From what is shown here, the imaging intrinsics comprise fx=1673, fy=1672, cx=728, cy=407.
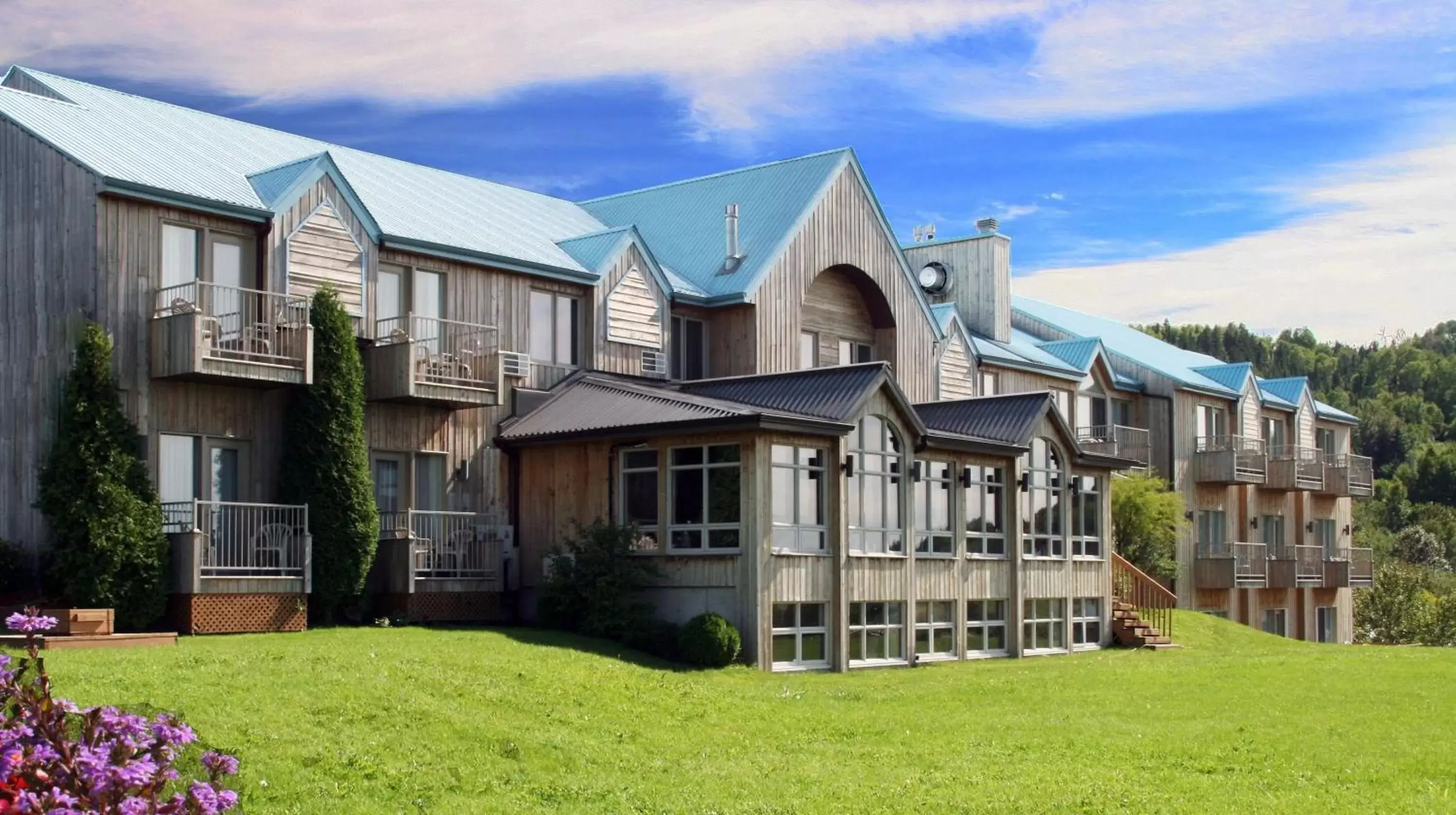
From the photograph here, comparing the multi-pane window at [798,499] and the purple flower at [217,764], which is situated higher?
the multi-pane window at [798,499]

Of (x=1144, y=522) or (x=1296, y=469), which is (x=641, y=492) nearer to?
(x=1144, y=522)

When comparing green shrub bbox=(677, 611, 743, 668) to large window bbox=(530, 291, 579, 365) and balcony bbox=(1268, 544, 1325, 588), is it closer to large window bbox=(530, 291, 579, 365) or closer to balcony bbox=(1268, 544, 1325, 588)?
large window bbox=(530, 291, 579, 365)

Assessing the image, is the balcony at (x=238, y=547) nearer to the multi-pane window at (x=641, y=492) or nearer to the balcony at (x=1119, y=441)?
the multi-pane window at (x=641, y=492)

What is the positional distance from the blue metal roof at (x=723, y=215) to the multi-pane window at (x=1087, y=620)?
34.1 ft

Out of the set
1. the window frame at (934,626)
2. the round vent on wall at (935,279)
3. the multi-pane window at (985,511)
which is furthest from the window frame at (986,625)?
the round vent on wall at (935,279)

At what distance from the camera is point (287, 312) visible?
27.0 metres

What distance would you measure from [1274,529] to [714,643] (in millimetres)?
36189

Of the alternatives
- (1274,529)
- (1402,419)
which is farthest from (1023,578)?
(1402,419)

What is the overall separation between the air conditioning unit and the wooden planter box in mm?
9641

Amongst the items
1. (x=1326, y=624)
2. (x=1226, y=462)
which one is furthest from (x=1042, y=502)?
(x=1326, y=624)

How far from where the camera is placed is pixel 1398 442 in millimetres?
122500

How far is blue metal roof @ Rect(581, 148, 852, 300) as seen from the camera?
35.6 metres

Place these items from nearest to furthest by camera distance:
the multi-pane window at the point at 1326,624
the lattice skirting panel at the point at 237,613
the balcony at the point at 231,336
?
the lattice skirting panel at the point at 237,613, the balcony at the point at 231,336, the multi-pane window at the point at 1326,624

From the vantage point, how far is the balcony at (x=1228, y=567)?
51688 mm
